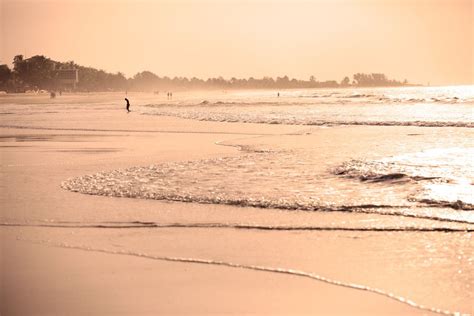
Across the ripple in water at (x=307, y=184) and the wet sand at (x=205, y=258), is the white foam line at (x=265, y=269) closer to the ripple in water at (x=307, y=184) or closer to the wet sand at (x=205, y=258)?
the wet sand at (x=205, y=258)

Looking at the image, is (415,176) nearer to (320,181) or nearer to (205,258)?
(320,181)

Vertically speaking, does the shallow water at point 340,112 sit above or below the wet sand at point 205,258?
above

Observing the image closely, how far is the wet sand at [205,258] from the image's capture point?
512 cm

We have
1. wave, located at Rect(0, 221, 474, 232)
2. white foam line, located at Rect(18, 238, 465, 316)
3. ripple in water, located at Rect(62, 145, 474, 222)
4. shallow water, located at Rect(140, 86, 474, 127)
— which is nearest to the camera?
white foam line, located at Rect(18, 238, 465, 316)

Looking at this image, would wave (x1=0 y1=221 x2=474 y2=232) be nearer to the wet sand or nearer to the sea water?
the wet sand

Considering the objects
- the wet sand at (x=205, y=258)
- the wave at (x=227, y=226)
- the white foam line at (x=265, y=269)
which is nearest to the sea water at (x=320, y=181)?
the wet sand at (x=205, y=258)

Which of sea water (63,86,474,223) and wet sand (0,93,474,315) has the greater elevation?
sea water (63,86,474,223)

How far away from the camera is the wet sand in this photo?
201 inches

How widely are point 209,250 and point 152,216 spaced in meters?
2.11

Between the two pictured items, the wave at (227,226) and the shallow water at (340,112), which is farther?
the shallow water at (340,112)

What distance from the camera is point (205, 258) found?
653cm

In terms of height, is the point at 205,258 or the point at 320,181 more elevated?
the point at 320,181

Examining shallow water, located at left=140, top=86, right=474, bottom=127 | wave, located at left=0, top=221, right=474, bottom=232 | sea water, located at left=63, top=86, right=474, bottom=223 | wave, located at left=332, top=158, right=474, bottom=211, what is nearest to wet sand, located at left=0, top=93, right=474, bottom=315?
wave, located at left=0, top=221, right=474, bottom=232

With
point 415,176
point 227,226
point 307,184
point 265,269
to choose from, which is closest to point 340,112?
point 415,176
